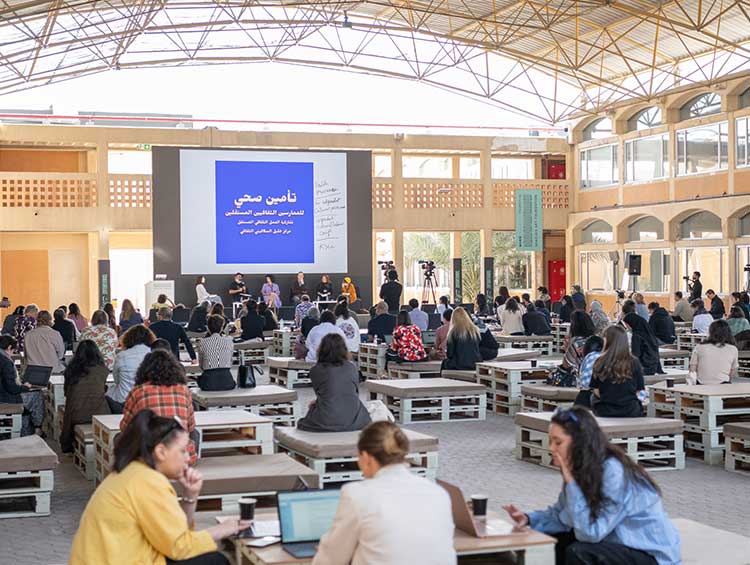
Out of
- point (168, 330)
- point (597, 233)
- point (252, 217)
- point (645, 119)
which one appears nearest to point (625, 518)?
point (168, 330)

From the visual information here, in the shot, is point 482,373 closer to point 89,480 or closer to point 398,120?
point 89,480

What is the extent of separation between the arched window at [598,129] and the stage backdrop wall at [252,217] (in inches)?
308

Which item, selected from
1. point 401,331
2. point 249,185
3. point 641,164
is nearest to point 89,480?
point 401,331

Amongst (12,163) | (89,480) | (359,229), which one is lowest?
(89,480)

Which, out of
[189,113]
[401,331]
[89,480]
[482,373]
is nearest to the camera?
[89,480]

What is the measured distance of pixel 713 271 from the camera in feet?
87.0

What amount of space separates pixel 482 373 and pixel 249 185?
560 inches

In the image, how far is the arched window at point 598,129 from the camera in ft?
102

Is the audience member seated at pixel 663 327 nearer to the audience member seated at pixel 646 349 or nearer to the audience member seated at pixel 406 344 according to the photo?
the audience member seated at pixel 646 349

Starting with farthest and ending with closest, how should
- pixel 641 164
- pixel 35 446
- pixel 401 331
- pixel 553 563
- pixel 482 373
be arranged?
pixel 641 164, pixel 401 331, pixel 482 373, pixel 35 446, pixel 553 563

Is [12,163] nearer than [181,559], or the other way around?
[181,559]

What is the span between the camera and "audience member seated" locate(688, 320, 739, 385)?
1033 centimetres

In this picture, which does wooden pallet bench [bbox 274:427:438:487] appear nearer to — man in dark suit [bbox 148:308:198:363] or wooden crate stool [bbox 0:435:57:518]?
wooden crate stool [bbox 0:435:57:518]

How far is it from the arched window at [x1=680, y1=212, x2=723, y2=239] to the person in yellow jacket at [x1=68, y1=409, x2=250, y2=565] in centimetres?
2375
